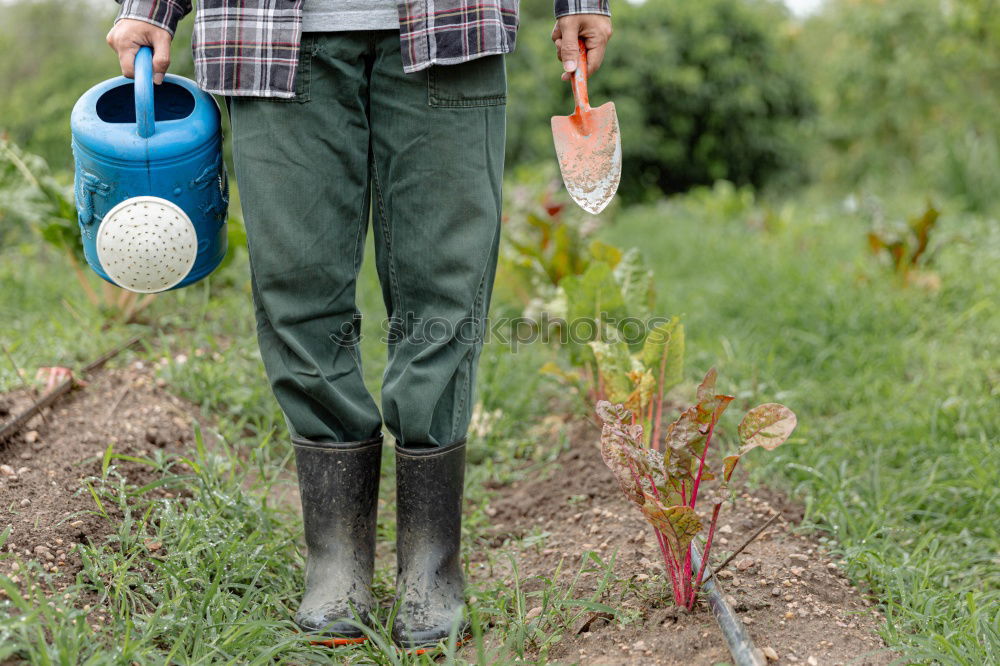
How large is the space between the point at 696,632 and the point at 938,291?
2.66m

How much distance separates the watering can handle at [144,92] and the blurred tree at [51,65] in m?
1.98

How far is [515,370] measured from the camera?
115 inches

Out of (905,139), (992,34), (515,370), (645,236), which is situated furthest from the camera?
(905,139)

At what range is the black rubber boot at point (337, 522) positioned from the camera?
1.63 meters

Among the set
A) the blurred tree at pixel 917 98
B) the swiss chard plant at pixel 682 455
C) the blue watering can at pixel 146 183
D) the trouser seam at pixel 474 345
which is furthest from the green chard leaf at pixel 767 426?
the blurred tree at pixel 917 98

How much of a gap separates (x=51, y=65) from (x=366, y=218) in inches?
280

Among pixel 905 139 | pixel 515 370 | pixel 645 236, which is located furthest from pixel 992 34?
pixel 515 370

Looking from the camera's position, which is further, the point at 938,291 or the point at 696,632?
the point at 938,291

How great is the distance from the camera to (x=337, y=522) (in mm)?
1655

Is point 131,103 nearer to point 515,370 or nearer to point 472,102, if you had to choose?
point 472,102

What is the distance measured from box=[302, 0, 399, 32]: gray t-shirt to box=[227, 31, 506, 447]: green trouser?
0.06 ft

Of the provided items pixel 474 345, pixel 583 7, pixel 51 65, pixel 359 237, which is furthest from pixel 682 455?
pixel 51 65

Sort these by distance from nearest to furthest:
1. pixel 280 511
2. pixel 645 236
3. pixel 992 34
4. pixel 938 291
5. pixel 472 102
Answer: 1. pixel 472 102
2. pixel 280 511
3. pixel 938 291
4. pixel 645 236
5. pixel 992 34

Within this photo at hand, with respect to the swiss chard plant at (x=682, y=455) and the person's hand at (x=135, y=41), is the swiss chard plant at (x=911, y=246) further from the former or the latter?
the person's hand at (x=135, y=41)
